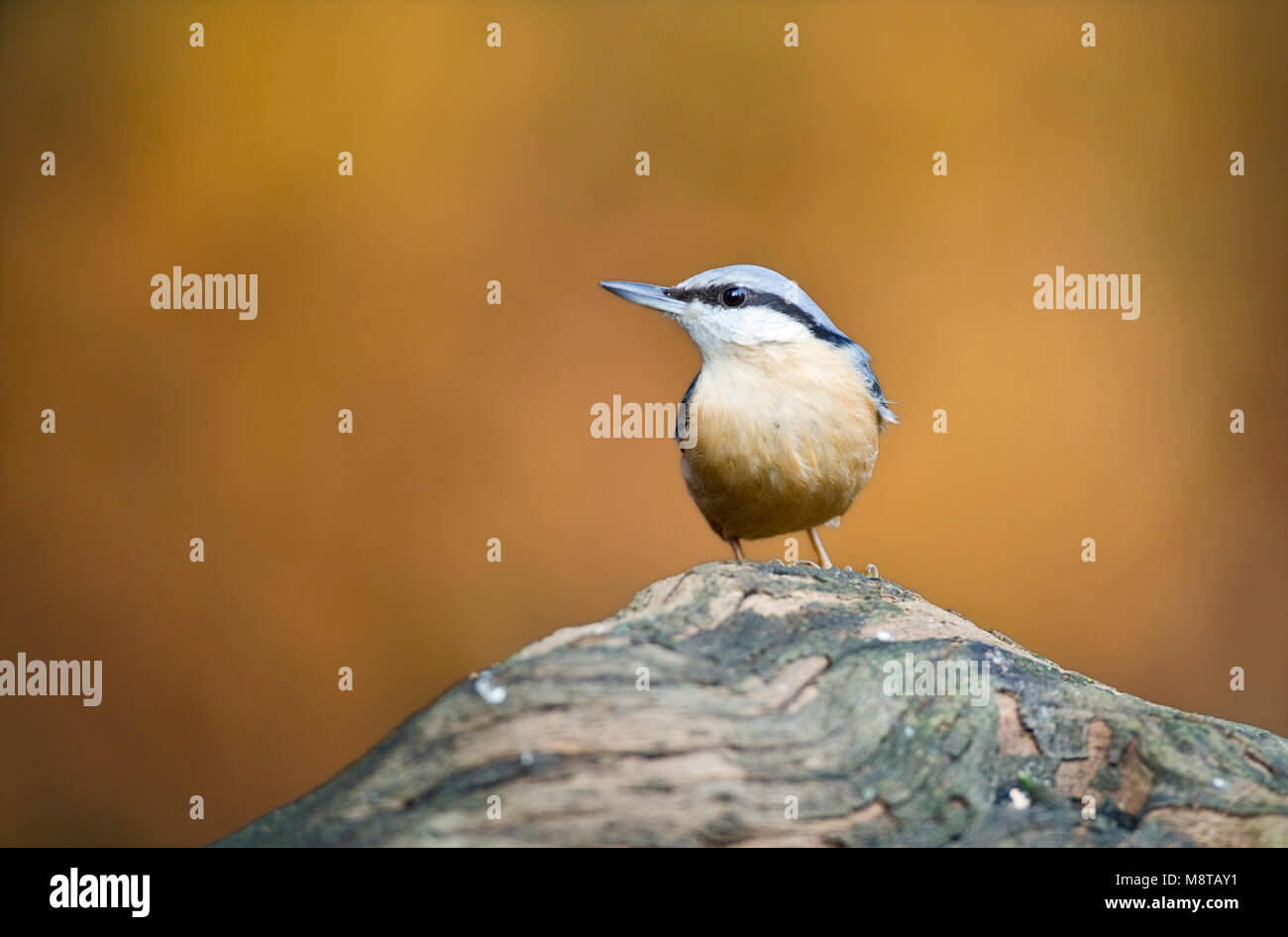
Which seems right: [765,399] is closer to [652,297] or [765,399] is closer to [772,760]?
[652,297]

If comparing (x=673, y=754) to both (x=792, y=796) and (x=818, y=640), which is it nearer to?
(x=792, y=796)

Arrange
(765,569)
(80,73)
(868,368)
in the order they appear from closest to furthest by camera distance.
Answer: (765,569) → (868,368) → (80,73)

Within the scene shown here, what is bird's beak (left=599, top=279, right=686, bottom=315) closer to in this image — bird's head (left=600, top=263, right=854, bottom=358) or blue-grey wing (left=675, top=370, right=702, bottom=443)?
bird's head (left=600, top=263, right=854, bottom=358)

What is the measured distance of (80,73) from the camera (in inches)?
230

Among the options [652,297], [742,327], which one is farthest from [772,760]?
[652,297]

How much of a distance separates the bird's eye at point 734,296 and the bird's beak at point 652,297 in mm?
145

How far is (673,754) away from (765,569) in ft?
2.81

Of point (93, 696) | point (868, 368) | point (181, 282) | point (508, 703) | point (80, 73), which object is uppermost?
point (80, 73)

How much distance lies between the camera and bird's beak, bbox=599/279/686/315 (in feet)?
11.7

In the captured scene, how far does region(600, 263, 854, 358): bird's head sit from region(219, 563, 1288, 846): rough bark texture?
1.23m

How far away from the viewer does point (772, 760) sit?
226cm

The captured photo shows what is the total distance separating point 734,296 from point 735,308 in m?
0.04
